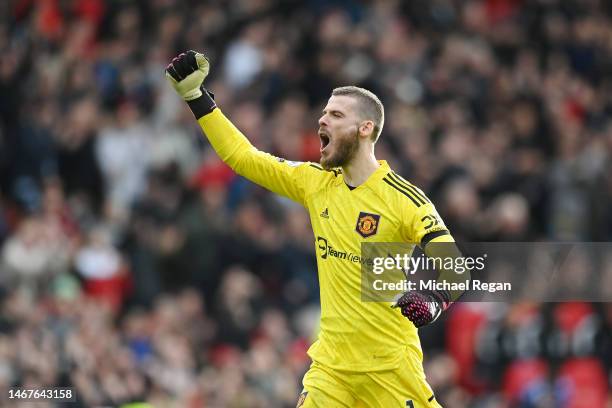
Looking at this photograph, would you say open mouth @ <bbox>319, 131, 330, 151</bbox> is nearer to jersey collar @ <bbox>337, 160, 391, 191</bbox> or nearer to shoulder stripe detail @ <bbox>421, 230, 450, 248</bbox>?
jersey collar @ <bbox>337, 160, 391, 191</bbox>

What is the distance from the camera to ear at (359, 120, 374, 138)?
9312 mm

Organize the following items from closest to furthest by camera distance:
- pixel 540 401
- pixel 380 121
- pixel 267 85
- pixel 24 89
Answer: pixel 380 121 → pixel 540 401 → pixel 24 89 → pixel 267 85

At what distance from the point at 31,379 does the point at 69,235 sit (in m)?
4.06

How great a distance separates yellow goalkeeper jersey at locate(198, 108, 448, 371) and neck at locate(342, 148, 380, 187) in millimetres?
49

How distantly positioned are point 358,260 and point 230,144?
1.24m

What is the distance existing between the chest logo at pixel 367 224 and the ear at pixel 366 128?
1.72ft

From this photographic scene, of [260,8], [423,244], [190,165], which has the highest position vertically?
[260,8]

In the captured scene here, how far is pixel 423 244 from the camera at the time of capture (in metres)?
8.82

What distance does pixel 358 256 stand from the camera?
9.15 m

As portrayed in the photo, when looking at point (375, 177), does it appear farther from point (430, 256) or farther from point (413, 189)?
point (430, 256)

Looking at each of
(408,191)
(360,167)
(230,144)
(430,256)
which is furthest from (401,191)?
(230,144)

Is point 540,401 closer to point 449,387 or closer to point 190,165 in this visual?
point 449,387

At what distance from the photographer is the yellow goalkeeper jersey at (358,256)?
9078mm

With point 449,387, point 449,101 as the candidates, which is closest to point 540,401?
point 449,387
